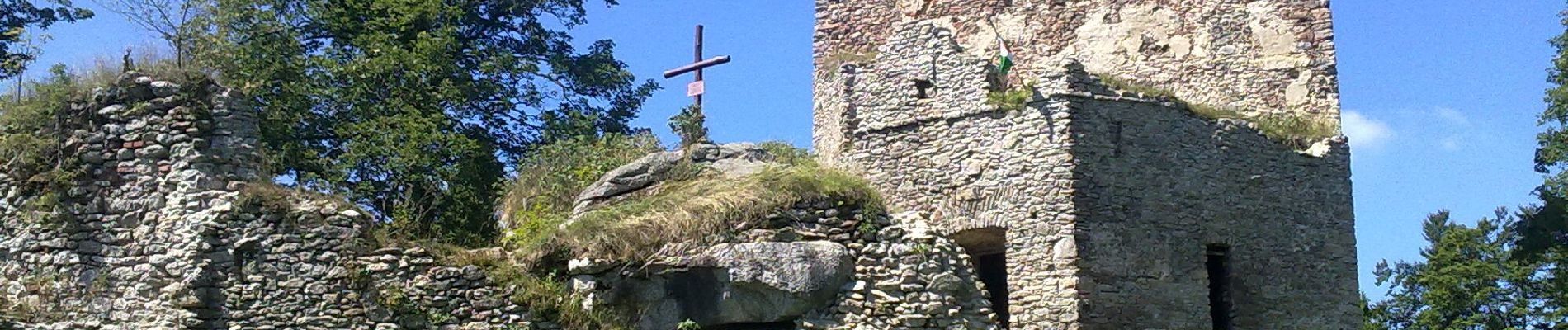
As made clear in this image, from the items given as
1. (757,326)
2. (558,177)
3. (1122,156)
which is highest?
(1122,156)

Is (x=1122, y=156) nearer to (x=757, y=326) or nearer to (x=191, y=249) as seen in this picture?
(x=757, y=326)

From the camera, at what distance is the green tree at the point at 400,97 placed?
19.4 meters

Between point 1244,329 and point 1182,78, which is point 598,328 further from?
point 1182,78

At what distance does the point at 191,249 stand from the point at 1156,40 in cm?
1120

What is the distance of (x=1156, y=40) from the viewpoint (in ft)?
68.0

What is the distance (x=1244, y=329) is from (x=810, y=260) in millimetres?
6443

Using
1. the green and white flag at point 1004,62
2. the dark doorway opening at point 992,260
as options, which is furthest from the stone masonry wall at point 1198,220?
the green and white flag at point 1004,62

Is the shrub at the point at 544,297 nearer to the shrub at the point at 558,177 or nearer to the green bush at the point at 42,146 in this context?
the shrub at the point at 558,177

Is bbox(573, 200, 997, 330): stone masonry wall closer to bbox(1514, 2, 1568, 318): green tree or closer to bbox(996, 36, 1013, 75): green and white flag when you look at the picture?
bbox(996, 36, 1013, 75): green and white flag

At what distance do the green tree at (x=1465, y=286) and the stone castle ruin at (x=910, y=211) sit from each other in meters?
11.6

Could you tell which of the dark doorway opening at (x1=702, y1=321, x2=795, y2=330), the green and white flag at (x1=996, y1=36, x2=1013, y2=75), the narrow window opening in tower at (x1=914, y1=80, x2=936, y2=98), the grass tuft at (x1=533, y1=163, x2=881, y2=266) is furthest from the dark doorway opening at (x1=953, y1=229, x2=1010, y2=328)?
the dark doorway opening at (x1=702, y1=321, x2=795, y2=330)

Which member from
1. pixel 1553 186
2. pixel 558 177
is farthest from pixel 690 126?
pixel 1553 186

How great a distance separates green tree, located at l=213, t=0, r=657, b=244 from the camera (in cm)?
1939

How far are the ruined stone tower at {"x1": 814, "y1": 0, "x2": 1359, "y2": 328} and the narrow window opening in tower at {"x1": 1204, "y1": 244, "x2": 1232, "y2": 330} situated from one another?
0.02m
